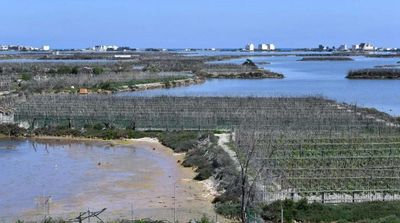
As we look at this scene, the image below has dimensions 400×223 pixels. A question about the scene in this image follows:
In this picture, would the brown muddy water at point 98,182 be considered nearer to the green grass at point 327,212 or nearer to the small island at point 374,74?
the green grass at point 327,212

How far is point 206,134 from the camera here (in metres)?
29.6

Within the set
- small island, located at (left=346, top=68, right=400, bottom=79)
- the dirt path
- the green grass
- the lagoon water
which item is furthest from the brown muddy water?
small island, located at (left=346, top=68, right=400, bottom=79)

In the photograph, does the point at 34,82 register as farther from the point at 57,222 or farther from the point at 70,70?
the point at 57,222

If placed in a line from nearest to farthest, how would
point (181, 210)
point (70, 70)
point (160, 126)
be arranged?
point (181, 210) < point (160, 126) < point (70, 70)

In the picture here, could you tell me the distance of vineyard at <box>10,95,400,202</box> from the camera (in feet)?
62.5

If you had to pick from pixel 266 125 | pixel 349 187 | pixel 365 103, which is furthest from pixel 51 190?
pixel 365 103

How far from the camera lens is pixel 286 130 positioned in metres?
28.2

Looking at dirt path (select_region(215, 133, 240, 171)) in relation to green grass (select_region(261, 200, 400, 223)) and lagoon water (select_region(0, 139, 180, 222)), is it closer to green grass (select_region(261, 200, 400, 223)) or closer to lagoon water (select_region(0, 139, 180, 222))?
lagoon water (select_region(0, 139, 180, 222))

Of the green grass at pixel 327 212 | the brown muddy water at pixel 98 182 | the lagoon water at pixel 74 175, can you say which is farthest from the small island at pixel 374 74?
the green grass at pixel 327 212

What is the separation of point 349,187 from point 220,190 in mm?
4072

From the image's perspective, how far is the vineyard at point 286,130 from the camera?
62.5 feet

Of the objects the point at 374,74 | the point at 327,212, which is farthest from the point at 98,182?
the point at 374,74

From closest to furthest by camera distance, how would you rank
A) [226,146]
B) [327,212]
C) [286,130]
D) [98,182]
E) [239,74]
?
1. [327,212]
2. [98,182]
3. [226,146]
4. [286,130]
5. [239,74]

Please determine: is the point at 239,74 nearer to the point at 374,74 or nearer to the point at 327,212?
the point at 374,74
